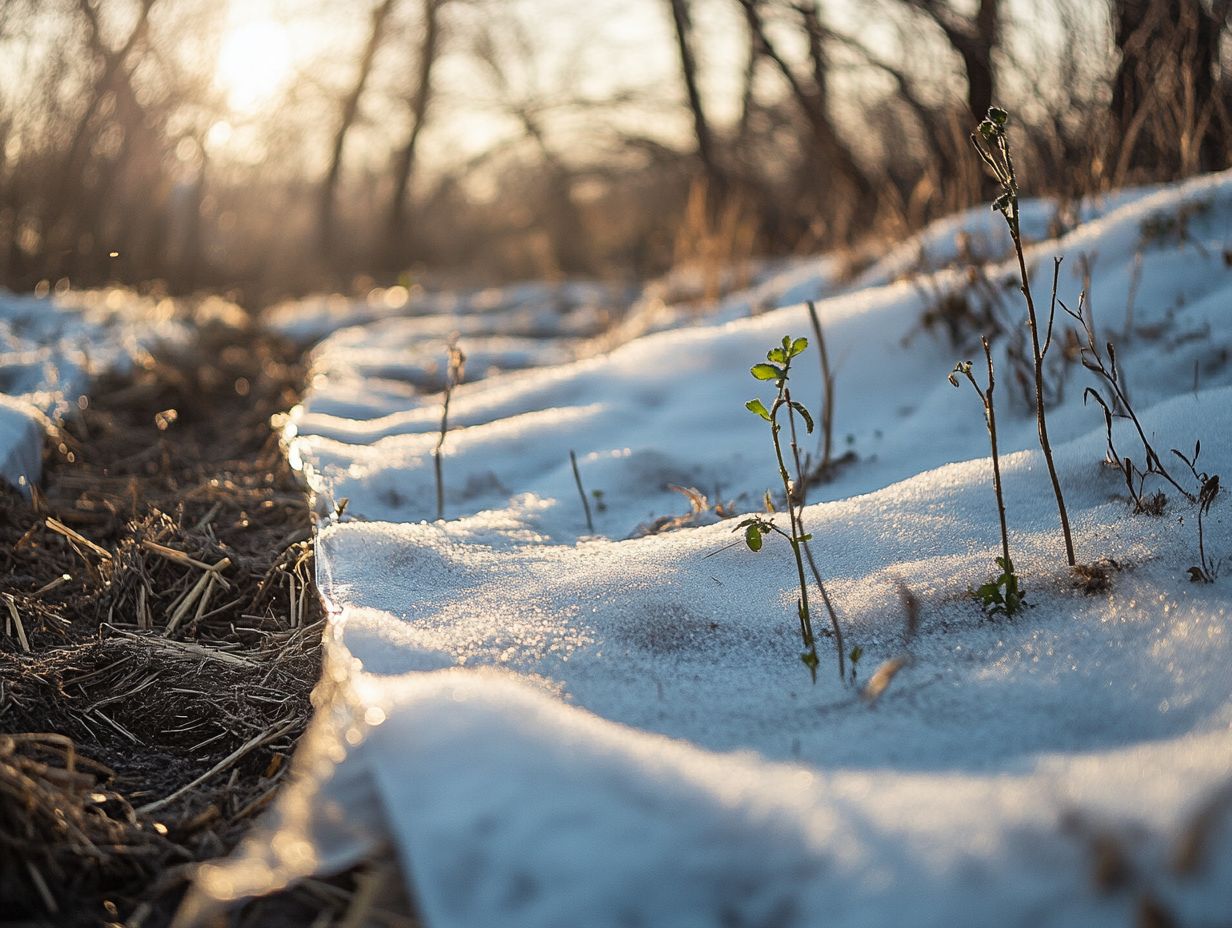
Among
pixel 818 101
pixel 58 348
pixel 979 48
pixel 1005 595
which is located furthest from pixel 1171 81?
pixel 58 348

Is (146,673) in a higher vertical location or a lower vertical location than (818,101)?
lower

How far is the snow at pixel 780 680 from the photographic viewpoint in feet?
2.54

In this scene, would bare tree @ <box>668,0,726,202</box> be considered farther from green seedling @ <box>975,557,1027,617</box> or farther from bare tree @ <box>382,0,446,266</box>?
green seedling @ <box>975,557,1027,617</box>

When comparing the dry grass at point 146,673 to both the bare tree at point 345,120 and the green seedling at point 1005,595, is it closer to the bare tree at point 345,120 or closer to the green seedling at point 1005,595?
the green seedling at point 1005,595

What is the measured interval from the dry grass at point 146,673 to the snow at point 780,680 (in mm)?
110

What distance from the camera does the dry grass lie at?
3.18 ft

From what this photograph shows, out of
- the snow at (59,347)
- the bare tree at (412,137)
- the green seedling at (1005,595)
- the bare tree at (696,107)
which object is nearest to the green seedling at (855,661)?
the green seedling at (1005,595)

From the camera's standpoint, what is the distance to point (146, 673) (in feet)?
4.70

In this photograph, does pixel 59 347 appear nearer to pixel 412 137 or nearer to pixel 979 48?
pixel 979 48

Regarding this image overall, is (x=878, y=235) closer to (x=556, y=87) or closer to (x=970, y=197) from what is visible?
(x=970, y=197)

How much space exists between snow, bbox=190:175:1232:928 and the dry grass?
110 mm

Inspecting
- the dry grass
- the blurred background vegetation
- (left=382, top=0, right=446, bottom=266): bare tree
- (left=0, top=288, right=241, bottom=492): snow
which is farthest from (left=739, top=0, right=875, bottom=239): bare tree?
(left=382, top=0, right=446, bottom=266): bare tree

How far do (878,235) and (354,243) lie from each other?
9.16 meters

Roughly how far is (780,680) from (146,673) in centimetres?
97
